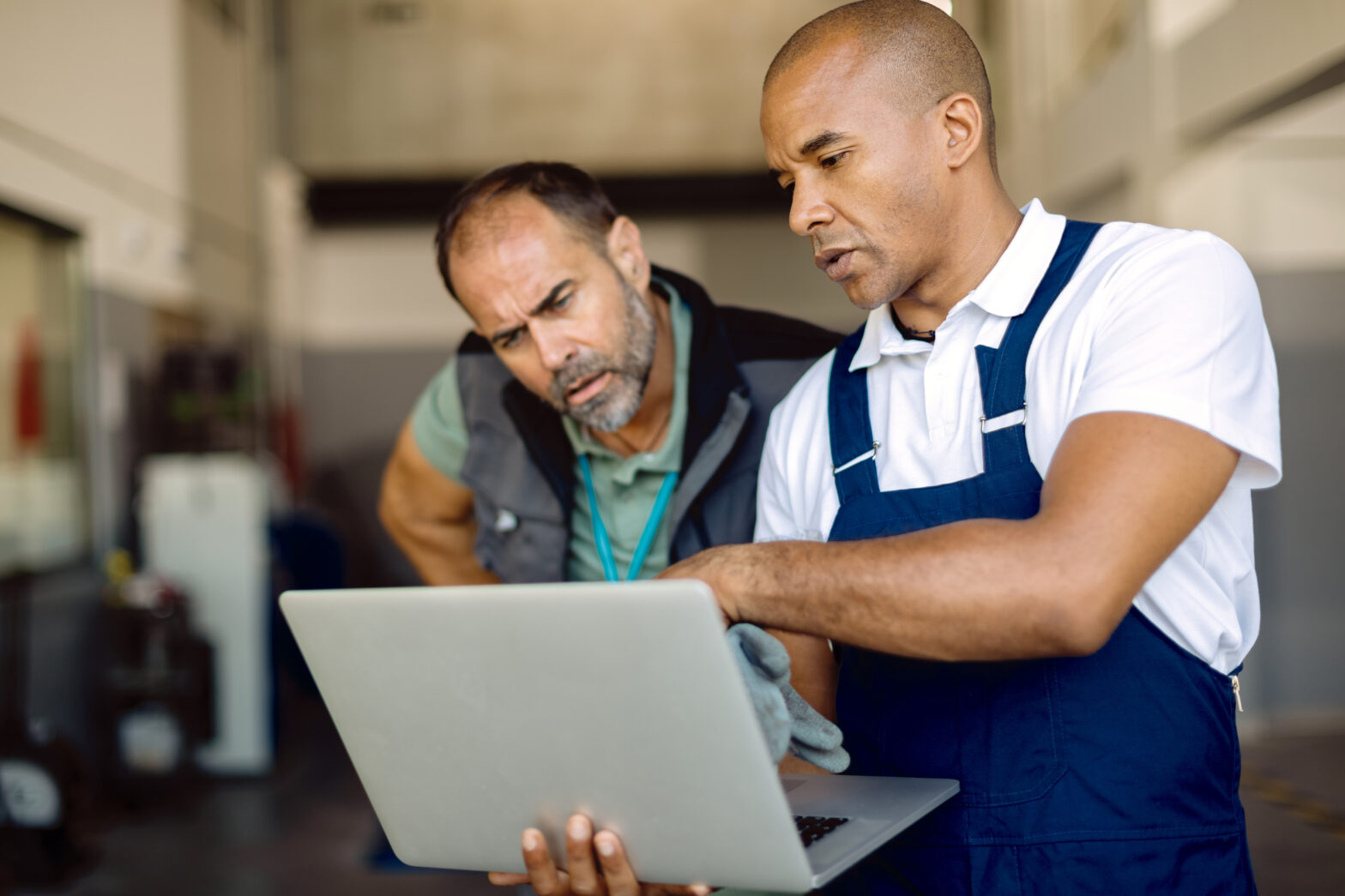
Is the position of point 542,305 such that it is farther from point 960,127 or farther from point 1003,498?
point 1003,498

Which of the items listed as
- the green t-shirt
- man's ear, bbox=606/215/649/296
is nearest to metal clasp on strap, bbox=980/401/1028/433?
the green t-shirt

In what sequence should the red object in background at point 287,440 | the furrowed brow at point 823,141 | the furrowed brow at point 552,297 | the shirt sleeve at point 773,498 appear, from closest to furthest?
1. the furrowed brow at point 823,141
2. the shirt sleeve at point 773,498
3. the furrowed brow at point 552,297
4. the red object in background at point 287,440

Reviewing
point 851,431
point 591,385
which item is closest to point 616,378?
point 591,385

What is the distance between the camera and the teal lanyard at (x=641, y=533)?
1784 mm

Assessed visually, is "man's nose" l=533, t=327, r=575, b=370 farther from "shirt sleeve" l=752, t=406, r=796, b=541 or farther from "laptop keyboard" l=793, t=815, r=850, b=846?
"laptop keyboard" l=793, t=815, r=850, b=846

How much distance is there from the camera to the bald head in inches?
48.1

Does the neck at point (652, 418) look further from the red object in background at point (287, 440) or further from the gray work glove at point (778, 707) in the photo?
the red object in background at point (287, 440)

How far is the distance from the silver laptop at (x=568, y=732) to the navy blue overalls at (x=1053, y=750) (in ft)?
0.23

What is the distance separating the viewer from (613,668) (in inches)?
33.4

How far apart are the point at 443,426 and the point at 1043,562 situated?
1.39 metres

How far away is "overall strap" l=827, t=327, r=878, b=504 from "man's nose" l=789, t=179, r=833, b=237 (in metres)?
0.19

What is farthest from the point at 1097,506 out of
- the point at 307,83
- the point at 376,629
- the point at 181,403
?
the point at 307,83

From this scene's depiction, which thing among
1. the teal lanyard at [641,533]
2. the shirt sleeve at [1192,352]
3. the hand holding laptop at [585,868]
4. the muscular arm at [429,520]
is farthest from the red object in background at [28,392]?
the shirt sleeve at [1192,352]

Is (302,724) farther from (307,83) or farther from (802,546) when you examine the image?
(802,546)
